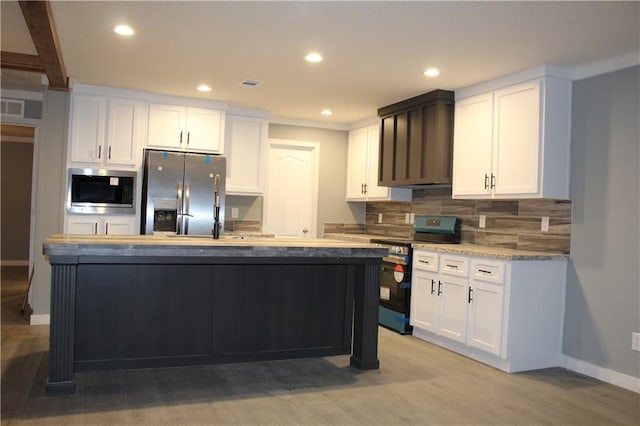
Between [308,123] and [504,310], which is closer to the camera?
[504,310]

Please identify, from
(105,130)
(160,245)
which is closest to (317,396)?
(160,245)

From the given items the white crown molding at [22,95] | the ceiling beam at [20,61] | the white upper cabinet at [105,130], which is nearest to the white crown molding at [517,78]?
the white upper cabinet at [105,130]

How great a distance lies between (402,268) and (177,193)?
2.45m

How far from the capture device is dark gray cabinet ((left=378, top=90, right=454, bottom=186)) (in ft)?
16.6

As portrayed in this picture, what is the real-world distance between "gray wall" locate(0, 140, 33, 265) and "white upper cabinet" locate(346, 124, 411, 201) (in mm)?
6671

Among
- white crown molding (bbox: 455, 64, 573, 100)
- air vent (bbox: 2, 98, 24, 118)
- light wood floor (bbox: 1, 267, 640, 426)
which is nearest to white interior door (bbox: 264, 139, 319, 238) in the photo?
white crown molding (bbox: 455, 64, 573, 100)

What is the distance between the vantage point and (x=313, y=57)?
417 cm

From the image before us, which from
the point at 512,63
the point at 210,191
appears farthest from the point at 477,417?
the point at 210,191

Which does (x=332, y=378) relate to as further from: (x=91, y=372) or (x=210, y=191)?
(x=210, y=191)

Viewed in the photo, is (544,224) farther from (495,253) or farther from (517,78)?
(517,78)

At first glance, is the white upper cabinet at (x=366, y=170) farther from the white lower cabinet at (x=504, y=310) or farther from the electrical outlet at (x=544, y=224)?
the electrical outlet at (x=544, y=224)

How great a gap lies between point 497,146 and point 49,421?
3.82m

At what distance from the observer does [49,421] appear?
2.76 m

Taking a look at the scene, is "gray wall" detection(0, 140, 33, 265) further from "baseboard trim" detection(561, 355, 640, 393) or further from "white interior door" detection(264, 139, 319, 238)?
"baseboard trim" detection(561, 355, 640, 393)
